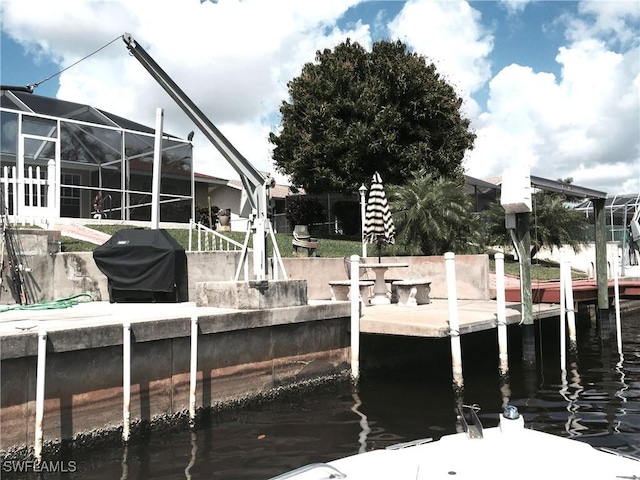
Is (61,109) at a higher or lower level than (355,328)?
higher

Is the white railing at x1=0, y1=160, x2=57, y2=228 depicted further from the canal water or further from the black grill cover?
the canal water

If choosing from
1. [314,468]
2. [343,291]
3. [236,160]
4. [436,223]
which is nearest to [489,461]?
[314,468]

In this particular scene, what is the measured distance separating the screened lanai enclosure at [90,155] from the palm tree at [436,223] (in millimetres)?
8166

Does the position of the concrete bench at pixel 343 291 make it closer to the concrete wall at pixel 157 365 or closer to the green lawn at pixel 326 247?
the concrete wall at pixel 157 365

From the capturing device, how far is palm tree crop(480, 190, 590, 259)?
82.2 feet

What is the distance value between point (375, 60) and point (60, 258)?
63.3 ft

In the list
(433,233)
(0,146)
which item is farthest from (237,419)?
(0,146)

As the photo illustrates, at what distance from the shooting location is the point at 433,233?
1839 centimetres

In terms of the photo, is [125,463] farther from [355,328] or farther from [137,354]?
[355,328]

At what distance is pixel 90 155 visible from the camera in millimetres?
20172

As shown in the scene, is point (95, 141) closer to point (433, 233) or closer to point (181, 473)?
point (433, 233)

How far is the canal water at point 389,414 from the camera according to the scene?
5.96 metres

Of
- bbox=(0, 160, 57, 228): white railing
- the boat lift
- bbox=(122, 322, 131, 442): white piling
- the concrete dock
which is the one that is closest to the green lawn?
bbox=(0, 160, 57, 228): white railing

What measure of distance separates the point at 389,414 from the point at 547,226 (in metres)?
20.1
